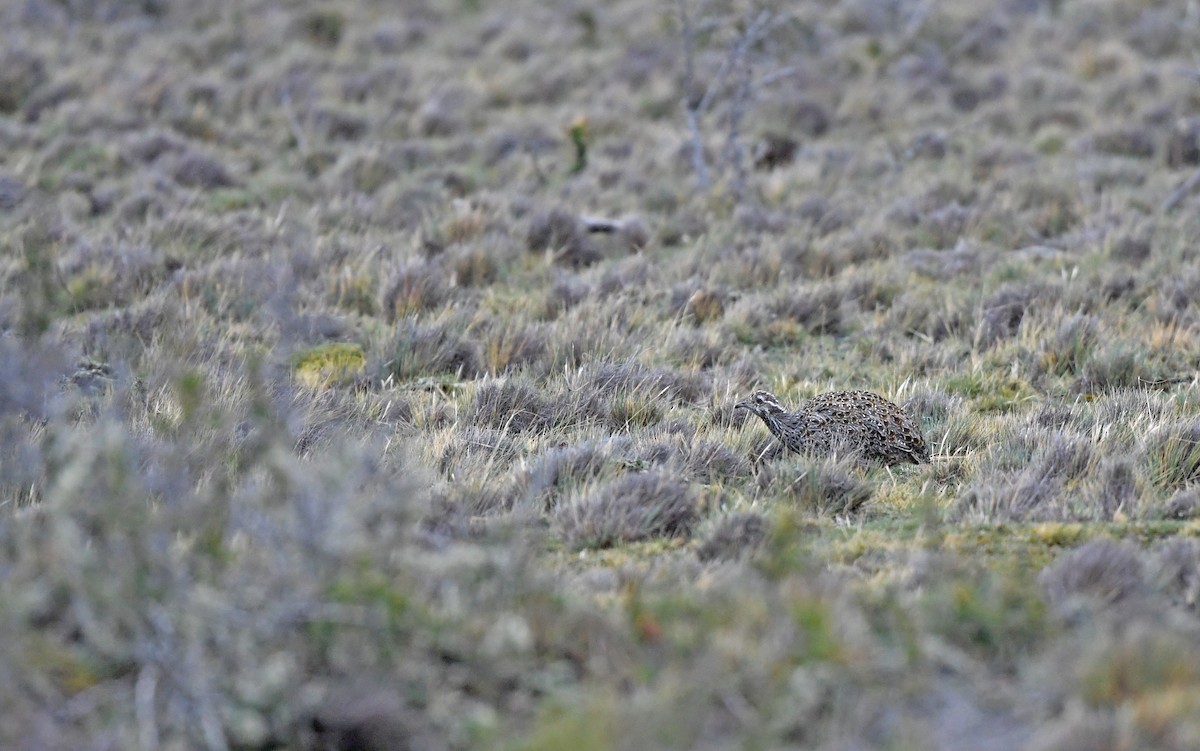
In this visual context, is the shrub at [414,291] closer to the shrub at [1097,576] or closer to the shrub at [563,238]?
the shrub at [563,238]

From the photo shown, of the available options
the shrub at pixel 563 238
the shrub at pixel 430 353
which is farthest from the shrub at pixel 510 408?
the shrub at pixel 563 238

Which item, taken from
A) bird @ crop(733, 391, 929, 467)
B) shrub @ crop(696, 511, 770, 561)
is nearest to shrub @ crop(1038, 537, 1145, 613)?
shrub @ crop(696, 511, 770, 561)

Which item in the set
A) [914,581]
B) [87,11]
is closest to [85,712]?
[914,581]

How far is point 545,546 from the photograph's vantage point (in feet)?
15.2

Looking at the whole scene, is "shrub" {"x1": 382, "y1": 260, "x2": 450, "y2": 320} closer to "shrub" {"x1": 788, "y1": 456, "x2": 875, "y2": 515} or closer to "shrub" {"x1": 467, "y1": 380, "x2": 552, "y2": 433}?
"shrub" {"x1": 467, "y1": 380, "x2": 552, "y2": 433}

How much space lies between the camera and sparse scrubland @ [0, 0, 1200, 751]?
319cm

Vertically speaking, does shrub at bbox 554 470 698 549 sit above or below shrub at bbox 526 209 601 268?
above

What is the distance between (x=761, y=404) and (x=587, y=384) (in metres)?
1.04

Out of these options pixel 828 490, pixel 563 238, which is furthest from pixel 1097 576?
pixel 563 238

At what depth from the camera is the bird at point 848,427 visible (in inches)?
227

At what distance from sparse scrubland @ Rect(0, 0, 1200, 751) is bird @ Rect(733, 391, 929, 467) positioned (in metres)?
0.12

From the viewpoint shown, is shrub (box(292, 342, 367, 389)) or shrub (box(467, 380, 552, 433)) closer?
shrub (box(467, 380, 552, 433))

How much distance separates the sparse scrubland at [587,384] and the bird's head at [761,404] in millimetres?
130

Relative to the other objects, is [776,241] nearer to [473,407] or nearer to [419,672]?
[473,407]
